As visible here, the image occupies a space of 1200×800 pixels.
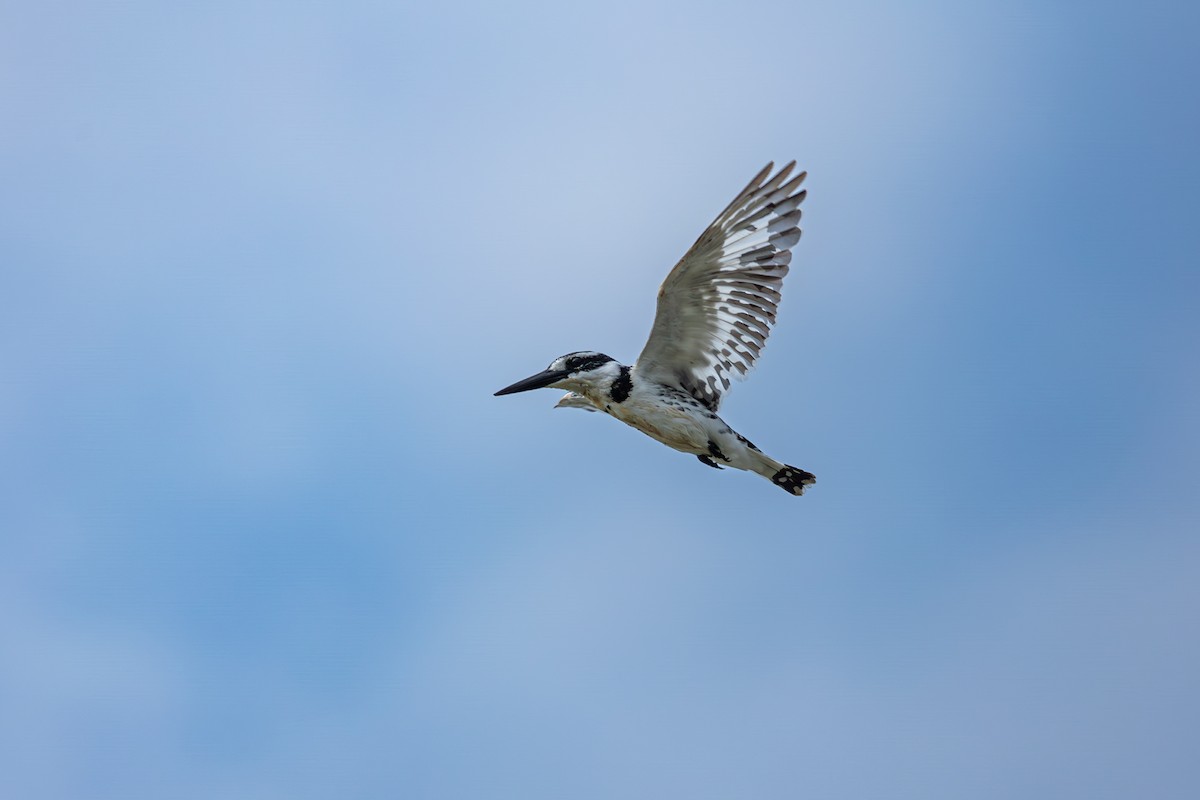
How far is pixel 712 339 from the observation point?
553 inches

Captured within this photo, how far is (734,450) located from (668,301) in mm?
1536

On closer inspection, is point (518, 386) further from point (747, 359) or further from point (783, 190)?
point (783, 190)

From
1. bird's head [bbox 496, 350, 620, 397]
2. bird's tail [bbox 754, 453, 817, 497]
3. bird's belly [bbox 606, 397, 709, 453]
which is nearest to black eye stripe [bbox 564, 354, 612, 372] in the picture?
bird's head [bbox 496, 350, 620, 397]

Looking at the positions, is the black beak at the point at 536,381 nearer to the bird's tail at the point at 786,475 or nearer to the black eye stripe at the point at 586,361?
the black eye stripe at the point at 586,361

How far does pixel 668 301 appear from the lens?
13789mm

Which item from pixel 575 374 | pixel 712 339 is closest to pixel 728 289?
pixel 712 339

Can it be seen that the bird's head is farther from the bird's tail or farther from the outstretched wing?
the bird's tail

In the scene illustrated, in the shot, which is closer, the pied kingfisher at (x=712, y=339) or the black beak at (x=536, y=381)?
the pied kingfisher at (x=712, y=339)

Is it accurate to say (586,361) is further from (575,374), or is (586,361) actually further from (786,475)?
(786,475)

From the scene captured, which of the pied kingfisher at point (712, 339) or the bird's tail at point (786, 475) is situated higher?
the pied kingfisher at point (712, 339)

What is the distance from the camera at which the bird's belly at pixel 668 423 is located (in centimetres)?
1370

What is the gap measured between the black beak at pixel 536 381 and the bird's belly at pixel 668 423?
30.2 inches

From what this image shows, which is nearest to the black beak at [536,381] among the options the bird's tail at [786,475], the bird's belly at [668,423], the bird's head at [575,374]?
the bird's head at [575,374]

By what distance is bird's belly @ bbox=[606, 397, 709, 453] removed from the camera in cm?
1370
